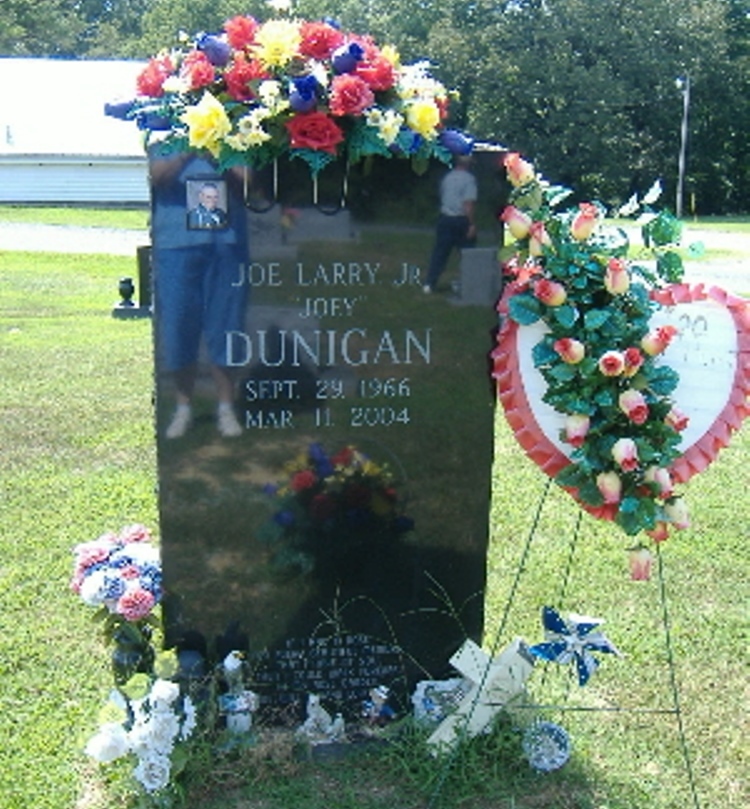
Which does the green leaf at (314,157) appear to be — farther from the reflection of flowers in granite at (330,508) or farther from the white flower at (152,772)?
the white flower at (152,772)

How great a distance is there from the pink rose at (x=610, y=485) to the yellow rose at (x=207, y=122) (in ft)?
5.15

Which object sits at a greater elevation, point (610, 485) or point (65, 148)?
point (610, 485)

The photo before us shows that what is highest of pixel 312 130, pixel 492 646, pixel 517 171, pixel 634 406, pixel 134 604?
pixel 312 130

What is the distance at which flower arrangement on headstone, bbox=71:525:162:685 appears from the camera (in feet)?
12.5

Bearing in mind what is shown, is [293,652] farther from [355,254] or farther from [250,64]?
[250,64]

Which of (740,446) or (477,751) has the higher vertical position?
(477,751)

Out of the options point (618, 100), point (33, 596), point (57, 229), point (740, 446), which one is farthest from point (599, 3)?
point (33, 596)

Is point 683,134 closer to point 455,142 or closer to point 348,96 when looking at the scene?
point 455,142

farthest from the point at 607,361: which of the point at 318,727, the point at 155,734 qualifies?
the point at 155,734

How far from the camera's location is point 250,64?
3531 millimetres

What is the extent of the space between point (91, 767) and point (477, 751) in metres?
1.35

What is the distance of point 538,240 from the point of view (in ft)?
11.7

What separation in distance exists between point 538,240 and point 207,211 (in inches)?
42.0

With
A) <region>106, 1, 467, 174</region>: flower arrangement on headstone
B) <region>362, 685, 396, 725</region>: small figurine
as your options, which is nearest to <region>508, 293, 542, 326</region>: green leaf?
<region>106, 1, 467, 174</region>: flower arrangement on headstone
